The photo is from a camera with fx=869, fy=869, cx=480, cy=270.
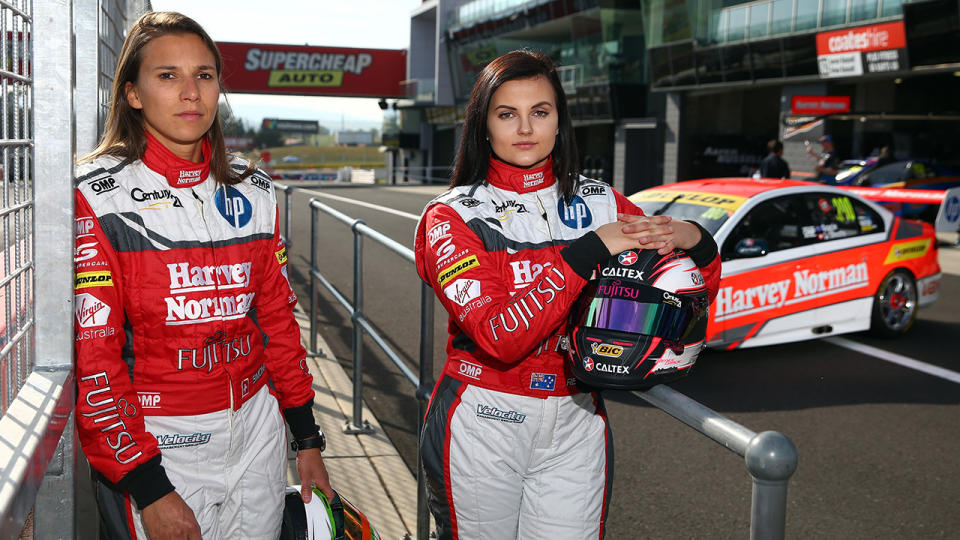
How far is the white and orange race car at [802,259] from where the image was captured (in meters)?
6.90

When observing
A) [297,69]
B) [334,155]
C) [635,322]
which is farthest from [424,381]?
[334,155]

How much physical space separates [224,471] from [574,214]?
1.10 metres

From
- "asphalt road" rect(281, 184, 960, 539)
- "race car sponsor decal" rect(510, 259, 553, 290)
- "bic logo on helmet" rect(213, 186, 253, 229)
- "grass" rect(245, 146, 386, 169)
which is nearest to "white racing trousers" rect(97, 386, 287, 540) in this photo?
"bic logo on helmet" rect(213, 186, 253, 229)

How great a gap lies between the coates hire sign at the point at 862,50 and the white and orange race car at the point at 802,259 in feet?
42.5

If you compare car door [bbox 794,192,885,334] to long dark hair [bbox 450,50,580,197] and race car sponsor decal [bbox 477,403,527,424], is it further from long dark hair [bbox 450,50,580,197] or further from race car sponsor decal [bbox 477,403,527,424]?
race car sponsor decal [bbox 477,403,527,424]

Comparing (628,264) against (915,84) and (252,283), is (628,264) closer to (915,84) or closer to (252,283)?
(252,283)

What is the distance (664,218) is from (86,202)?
133 centimetres

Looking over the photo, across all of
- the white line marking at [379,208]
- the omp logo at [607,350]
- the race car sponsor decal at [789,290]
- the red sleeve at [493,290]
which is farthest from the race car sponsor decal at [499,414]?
the white line marking at [379,208]

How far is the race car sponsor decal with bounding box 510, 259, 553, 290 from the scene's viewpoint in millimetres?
2172

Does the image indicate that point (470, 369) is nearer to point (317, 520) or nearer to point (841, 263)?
point (317, 520)

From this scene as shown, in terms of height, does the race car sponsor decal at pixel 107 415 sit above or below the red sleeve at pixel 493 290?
below

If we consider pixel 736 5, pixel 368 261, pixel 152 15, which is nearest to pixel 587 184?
pixel 152 15

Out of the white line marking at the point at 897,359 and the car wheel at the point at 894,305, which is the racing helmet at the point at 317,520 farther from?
the car wheel at the point at 894,305

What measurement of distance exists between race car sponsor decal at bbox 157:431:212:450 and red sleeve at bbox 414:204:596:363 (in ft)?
2.19
